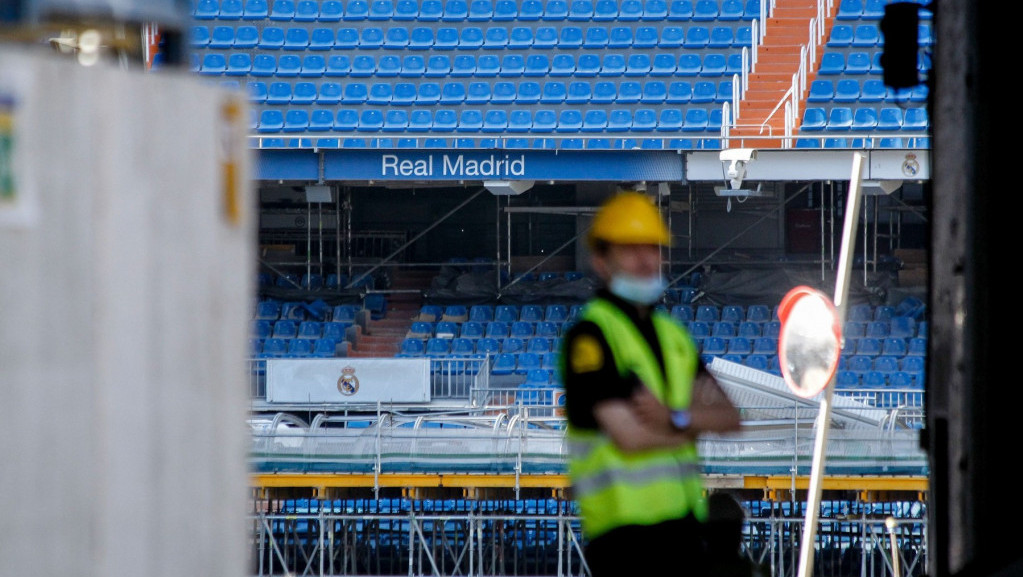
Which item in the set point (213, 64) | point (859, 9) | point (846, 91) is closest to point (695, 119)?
point (846, 91)

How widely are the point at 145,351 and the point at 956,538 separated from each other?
2.78 meters

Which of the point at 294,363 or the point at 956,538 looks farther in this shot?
the point at 294,363

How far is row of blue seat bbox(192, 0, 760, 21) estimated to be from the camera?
21.4m

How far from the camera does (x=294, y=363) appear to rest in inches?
679

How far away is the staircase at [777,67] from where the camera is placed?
64.3 ft

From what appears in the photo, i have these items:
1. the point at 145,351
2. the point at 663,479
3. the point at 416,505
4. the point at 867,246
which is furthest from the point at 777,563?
the point at 145,351

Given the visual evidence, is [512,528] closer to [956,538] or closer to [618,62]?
[618,62]

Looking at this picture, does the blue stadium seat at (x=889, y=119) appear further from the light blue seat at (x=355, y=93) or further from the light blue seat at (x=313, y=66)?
the light blue seat at (x=313, y=66)

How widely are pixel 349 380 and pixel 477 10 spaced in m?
7.35

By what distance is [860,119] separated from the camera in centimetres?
1936

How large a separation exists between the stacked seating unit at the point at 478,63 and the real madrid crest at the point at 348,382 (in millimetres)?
3775

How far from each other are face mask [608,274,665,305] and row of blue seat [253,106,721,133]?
16203 millimetres

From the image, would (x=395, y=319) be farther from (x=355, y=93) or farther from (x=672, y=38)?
(x=672, y=38)

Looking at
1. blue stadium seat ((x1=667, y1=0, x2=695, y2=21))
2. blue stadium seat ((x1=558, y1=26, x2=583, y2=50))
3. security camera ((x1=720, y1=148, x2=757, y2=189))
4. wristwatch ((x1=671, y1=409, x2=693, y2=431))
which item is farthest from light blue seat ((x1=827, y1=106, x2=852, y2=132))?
wristwatch ((x1=671, y1=409, x2=693, y2=431))
